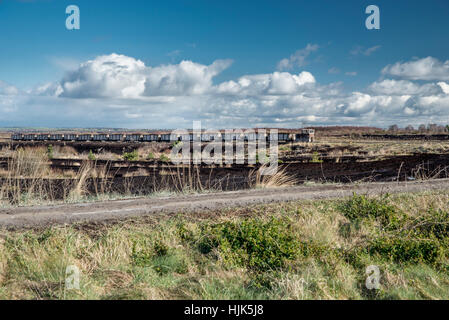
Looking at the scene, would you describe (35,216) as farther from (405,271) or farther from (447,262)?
(447,262)

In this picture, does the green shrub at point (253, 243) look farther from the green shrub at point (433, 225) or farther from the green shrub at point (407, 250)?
the green shrub at point (433, 225)

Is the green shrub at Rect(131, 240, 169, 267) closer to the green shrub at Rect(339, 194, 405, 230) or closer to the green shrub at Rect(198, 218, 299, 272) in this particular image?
the green shrub at Rect(198, 218, 299, 272)

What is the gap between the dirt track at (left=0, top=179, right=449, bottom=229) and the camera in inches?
344

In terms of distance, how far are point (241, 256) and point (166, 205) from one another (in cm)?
414

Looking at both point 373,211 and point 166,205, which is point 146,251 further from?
point 373,211

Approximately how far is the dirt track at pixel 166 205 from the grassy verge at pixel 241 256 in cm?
101

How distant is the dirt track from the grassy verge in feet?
3.32

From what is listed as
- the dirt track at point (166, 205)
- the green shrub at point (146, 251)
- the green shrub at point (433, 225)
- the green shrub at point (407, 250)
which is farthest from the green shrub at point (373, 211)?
the green shrub at point (146, 251)

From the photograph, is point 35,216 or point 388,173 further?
point 388,173

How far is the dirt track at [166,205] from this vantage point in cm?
875

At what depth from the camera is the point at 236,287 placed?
17.5 feet

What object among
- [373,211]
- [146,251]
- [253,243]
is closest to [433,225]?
[373,211]

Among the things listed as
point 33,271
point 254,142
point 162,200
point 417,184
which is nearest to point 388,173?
point 417,184

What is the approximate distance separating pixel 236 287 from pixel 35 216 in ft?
20.1
